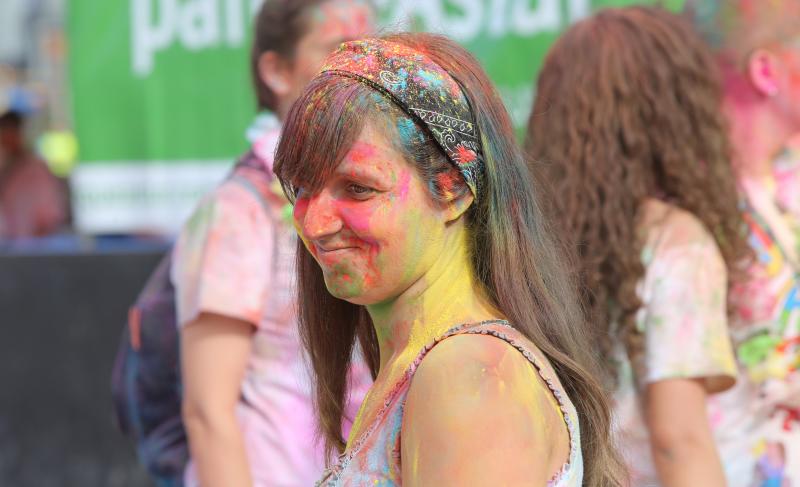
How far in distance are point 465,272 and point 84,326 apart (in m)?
4.34

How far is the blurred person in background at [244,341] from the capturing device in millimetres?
2543

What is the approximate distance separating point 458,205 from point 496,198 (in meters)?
0.06

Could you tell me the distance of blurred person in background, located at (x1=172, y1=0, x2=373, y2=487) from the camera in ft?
8.34

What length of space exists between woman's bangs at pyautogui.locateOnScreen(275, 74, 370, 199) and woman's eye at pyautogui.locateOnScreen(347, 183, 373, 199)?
35 mm

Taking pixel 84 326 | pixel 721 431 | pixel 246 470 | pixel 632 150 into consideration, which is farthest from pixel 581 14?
pixel 84 326

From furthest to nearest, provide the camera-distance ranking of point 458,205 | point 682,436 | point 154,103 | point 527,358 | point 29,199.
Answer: point 29,199
point 154,103
point 682,436
point 458,205
point 527,358

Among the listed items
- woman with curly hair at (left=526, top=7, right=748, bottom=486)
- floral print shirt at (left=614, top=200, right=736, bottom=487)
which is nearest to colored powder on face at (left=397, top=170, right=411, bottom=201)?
woman with curly hair at (left=526, top=7, right=748, bottom=486)

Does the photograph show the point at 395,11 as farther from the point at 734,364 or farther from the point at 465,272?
the point at 465,272

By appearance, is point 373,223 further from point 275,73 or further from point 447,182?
point 275,73

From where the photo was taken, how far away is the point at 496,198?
1562mm

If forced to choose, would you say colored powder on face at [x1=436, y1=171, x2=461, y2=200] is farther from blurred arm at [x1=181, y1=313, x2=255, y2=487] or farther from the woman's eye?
blurred arm at [x1=181, y1=313, x2=255, y2=487]

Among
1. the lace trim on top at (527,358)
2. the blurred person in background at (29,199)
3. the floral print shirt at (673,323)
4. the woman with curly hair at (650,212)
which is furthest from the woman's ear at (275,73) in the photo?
the blurred person in background at (29,199)

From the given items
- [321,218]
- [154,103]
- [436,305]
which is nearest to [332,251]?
[321,218]

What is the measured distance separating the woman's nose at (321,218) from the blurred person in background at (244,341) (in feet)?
3.25
